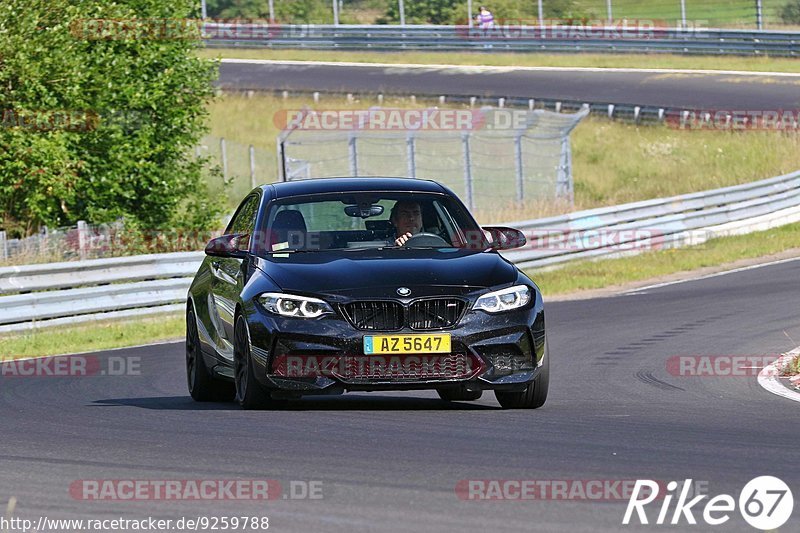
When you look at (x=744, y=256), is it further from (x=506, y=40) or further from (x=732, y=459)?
(x=506, y=40)

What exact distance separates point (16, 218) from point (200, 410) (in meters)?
16.4

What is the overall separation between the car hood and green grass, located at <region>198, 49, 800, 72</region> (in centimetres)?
4004

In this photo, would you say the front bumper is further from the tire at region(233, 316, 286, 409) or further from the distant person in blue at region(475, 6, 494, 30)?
the distant person in blue at region(475, 6, 494, 30)

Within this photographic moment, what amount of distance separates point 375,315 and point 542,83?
129 feet

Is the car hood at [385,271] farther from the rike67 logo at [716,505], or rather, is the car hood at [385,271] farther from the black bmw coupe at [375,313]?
the rike67 logo at [716,505]

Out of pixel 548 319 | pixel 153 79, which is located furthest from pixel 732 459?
Result: pixel 153 79

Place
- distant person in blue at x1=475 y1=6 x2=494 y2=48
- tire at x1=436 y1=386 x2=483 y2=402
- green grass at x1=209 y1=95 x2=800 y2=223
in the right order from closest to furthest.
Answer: tire at x1=436 y1=386 x2=483 y2=402, green grass at x1=209 y1=95 x2=800 y2=223, distant person in blue at x1=475 y1=6 x2=494 y2=48

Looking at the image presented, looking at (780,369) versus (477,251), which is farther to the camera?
(780,369)

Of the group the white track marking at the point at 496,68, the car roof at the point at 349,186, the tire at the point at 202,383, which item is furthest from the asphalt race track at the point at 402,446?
the white track marking at the point at 496,68

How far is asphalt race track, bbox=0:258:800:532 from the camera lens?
20.1 ft

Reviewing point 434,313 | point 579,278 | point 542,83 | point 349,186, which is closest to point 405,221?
point 349,186

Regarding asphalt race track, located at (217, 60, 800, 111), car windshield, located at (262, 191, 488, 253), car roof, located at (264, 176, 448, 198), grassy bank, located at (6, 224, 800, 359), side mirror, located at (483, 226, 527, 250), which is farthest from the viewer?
asphalt race track, located at (217, 60, 800, 111)

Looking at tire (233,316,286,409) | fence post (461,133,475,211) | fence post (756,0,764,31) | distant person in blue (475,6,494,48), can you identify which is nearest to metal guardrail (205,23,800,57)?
distant person in blue (475,6,494,48)

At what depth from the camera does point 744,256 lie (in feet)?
84.3
